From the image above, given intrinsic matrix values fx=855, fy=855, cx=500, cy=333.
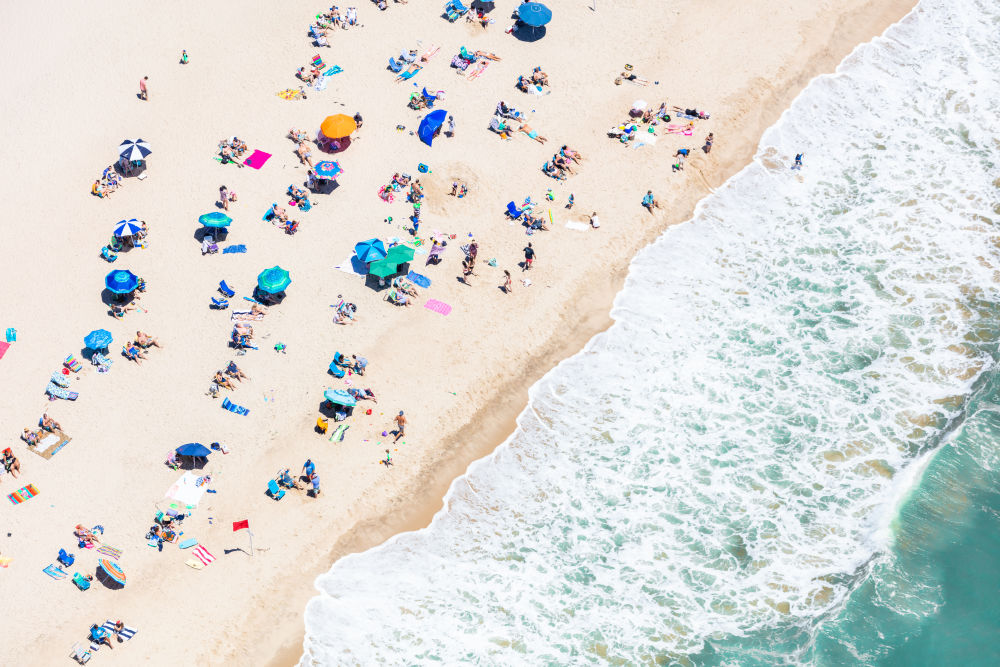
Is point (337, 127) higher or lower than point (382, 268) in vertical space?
higher

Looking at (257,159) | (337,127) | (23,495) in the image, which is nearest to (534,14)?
(337,127)

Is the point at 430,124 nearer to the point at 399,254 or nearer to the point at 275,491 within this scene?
the point at 399,254

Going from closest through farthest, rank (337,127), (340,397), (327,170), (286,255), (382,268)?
(340,397) → (382,268) → (286,255) → (327,170) → (337,127)

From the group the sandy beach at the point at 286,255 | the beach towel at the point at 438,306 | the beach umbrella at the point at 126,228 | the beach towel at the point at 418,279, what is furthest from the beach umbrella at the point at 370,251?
the beach umbrella at the point at 126,228

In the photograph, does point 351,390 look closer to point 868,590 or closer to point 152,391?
point 152,391

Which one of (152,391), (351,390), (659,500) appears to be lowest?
(152,391)

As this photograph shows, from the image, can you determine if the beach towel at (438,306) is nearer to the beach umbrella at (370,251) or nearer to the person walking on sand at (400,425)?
the beach umbrella at (370,251)

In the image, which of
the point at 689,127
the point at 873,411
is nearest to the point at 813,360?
the point at 873,411

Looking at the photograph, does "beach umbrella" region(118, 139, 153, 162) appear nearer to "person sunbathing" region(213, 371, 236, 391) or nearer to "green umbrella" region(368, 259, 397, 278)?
"person sunbathing" region(213, 371, 236, 391)
